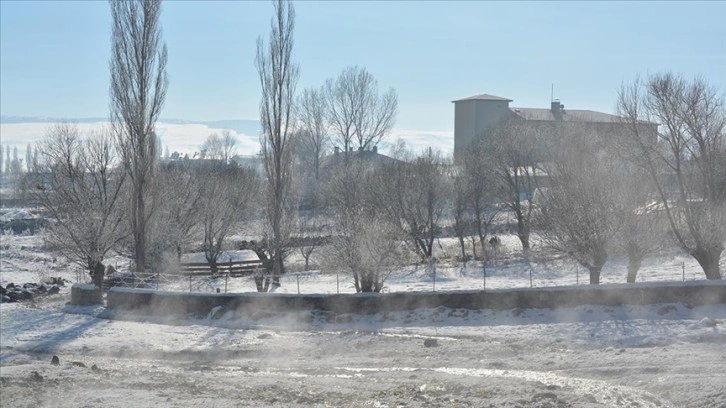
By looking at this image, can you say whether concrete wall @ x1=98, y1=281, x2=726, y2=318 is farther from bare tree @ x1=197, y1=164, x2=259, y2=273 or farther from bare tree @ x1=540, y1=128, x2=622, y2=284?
bare tree @ x1=197, y1=164, x2=259, y2=273

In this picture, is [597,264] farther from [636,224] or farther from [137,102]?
[137,102]

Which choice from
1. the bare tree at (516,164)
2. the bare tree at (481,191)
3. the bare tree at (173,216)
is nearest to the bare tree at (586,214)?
the bare tree at (173,216)

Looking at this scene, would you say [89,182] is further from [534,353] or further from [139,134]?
[534,353]

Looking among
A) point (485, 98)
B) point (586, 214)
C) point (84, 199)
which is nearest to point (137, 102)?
point (84, 199)

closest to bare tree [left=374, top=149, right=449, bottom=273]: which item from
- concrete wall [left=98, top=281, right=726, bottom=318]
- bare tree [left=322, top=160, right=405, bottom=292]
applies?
bare tree [left=322, top=160, right=405, bottom=292]

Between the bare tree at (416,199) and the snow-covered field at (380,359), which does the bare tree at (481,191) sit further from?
the snow-covered field at (380,359)

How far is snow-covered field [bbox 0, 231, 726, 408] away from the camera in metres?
16.5

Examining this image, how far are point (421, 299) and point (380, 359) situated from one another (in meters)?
4.72

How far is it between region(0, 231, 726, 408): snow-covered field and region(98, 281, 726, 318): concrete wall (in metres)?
0.39

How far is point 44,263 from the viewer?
2000 inches

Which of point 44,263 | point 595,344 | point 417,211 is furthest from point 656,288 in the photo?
point 44,263

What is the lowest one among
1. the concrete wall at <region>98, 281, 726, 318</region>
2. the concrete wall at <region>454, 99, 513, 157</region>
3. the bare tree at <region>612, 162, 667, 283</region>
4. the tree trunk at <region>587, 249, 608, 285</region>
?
the concrete wall at <region>98, 281, 726, 318</region>

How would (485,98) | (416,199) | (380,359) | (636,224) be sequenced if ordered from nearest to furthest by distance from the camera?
(380,359), (636,224), (416,199), (485,98)

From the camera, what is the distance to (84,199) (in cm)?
3669
